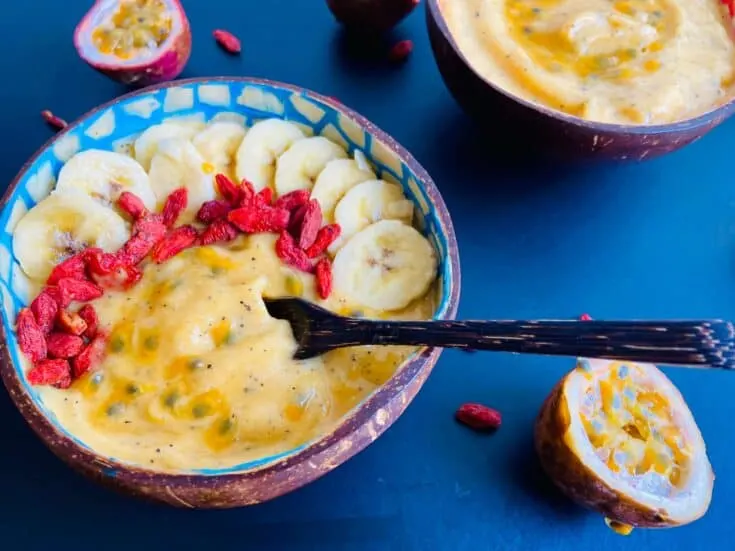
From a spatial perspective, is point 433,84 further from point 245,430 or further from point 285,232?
point 245,430

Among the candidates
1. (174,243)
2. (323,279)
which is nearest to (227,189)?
(174,243)

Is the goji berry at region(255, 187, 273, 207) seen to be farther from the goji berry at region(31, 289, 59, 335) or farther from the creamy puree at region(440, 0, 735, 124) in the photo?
the creamy puree at region(440, 0, 735, 124)

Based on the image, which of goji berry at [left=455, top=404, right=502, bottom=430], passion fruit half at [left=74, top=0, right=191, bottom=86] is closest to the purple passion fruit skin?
passion fruit half at [left=74, top=0, right=191, bottom=86]

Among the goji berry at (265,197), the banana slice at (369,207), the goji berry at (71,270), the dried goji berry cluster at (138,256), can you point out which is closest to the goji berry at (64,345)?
the dried goji berry cluster at (138,256)

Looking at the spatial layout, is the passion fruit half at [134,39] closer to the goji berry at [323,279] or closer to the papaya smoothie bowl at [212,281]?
the papaya smoothie bowl at [212,281]

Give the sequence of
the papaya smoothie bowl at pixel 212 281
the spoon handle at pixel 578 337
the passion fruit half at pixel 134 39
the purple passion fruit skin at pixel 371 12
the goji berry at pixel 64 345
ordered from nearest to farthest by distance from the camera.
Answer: the spoon handle at pixel 578 337
the papaya smoothie bowl at pixel 212 281
the goji berry at pixel 64 345
the passion fruit half at pixel 134 39
the purple passion fruit skin at pixel 371 12

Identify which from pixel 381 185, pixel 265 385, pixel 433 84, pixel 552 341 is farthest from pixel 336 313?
pixel 433 84
